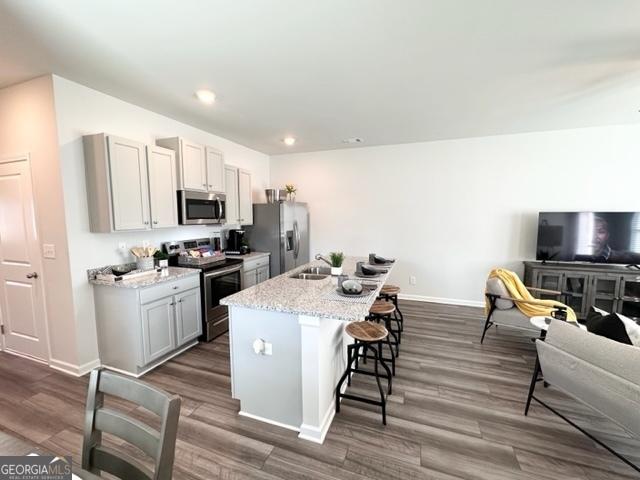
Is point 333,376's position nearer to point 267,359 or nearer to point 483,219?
point 267,359

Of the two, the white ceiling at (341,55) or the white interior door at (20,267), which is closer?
the white ceiling at (341,55)

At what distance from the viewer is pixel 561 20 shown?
5.83 ft

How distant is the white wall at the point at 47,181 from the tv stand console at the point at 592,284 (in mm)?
5532

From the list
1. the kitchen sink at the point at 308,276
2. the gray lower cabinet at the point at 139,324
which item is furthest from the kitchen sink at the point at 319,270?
the gray lower cabinet at the point at 139,324

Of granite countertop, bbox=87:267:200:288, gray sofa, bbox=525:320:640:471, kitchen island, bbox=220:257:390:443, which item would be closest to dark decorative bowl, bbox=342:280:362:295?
kitchen island, bbox=220:257:390:443

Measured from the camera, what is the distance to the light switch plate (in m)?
2.68

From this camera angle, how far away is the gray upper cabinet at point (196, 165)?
3.33m

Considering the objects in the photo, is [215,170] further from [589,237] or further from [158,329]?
[589,237]

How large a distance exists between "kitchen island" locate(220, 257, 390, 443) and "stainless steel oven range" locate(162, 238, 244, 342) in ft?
4.29

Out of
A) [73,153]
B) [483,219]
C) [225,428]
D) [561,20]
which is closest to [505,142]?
[483,219]

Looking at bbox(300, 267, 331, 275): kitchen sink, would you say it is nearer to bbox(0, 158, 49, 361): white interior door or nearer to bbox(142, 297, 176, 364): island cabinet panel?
bbox(142, 297, 176, 364): island cabinet panel

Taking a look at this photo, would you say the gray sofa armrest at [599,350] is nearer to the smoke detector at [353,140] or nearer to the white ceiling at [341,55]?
the white ceiling at [341,55]

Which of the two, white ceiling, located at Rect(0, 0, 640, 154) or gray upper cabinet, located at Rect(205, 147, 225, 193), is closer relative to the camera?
white ceiling, located at Rect(0, 0, 640, 154)

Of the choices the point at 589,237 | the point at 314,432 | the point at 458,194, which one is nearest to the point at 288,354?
the point at 314,432
